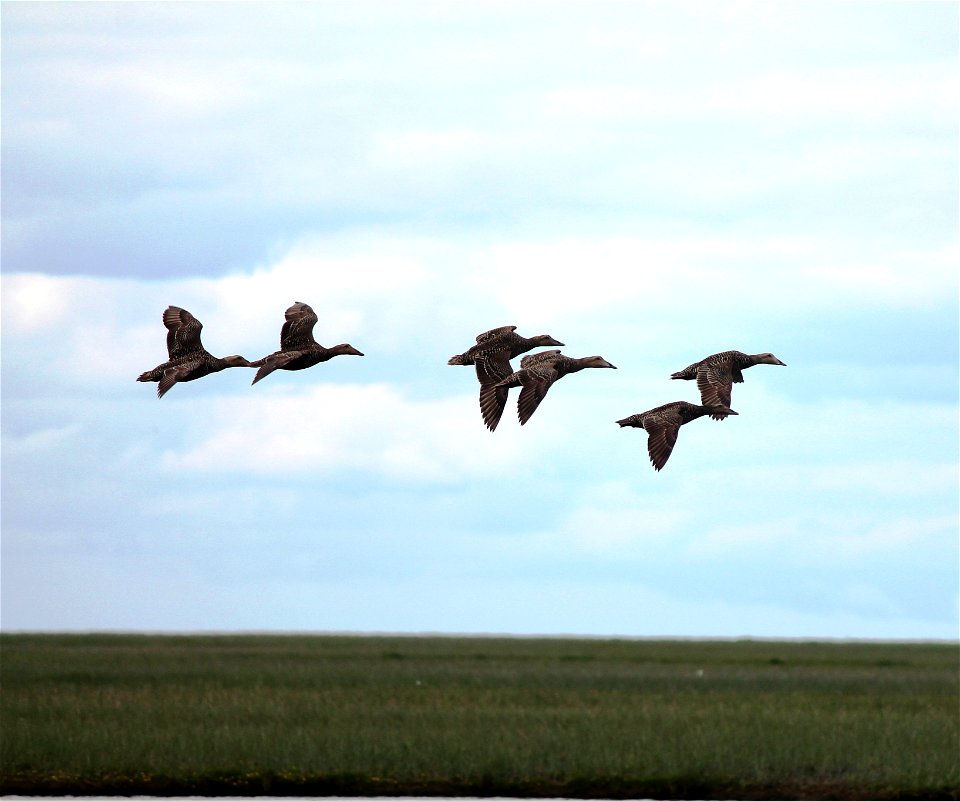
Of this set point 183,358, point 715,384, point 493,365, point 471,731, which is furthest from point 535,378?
point 471,731

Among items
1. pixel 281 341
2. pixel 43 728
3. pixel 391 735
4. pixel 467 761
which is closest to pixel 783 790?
pixel 467 761

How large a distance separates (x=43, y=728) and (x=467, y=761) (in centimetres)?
1338

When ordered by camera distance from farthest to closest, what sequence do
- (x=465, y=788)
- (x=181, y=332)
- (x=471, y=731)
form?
1. (x=471, y=731)
2. (x=465, y=788)
3. (x=181, y=332)

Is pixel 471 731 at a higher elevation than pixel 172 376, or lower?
lower

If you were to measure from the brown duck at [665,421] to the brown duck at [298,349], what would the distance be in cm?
153

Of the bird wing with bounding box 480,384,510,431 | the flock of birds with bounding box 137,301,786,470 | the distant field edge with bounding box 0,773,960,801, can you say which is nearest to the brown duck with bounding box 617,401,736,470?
the flock of birds with bounding box 137,301,786,470

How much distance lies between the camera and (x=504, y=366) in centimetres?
808

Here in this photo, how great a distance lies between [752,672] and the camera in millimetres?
71250

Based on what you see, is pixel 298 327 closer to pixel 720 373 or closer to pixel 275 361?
pixel 275 361

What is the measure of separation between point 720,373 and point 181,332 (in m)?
2.91

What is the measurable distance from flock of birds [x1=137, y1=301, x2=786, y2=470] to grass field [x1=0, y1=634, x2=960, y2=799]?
3086 cm

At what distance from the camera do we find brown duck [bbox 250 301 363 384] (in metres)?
7.23

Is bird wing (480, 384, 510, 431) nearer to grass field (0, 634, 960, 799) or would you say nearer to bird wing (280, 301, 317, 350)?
bird wing (280, 301, 317, 350)

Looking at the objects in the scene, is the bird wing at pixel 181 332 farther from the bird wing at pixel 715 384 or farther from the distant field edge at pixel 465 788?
the distant field edge at pixel 465 788
